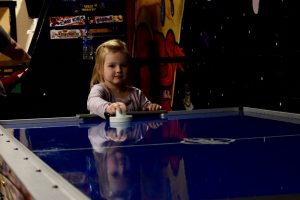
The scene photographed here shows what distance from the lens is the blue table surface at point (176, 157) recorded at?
1039 millimetres

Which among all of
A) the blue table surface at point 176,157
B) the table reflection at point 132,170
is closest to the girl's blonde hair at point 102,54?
the blue table surface at point 176,157

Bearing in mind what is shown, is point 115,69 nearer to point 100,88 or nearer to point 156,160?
point 100,88

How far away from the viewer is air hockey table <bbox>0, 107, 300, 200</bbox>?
103cm

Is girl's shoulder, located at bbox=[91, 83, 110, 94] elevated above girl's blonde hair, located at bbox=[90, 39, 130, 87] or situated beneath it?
situated beneath

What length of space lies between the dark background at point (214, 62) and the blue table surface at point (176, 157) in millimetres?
736

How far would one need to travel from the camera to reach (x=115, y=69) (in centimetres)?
296

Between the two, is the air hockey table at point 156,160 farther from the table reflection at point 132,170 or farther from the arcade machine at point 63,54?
the arcade machine at point 63,54

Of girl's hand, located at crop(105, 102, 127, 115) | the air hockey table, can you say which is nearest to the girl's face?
girl's hand, located at crop(105, 102, 127, 115)

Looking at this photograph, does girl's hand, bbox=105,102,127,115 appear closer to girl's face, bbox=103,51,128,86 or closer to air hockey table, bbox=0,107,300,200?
air hockey table, bbox=0,107,300,200

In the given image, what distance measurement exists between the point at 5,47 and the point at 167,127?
1143 millimetres

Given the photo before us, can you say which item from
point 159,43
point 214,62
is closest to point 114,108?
point 214,62

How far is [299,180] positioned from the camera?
108 cm

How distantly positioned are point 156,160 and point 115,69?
164 cm

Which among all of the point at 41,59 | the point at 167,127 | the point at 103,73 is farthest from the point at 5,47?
the point at 41,59
